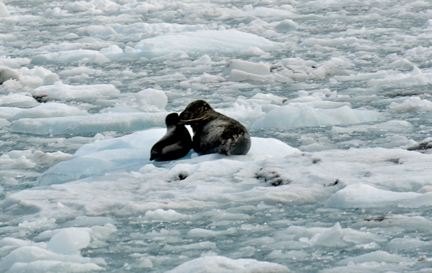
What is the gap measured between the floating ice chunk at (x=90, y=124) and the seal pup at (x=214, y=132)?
0.86m

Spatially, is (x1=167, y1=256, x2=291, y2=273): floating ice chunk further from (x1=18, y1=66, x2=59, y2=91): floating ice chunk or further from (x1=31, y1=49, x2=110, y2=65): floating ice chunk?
(x1=31, y1=49, x2=110, y2=65): floating ice chunk

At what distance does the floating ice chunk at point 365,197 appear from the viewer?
9.86 feet

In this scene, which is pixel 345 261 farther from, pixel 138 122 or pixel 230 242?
pixel 138 122

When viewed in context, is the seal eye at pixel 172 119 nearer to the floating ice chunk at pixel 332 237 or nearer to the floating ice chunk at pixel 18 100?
the floating ice chunk at pixel 332 237

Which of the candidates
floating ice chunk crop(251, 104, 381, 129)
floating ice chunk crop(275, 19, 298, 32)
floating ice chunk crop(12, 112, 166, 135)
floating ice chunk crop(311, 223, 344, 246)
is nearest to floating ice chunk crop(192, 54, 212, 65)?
floating ice chunk crop(275, 19, 298, 32)

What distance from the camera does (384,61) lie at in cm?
777

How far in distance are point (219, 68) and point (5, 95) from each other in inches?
103

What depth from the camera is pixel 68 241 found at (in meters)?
2.65

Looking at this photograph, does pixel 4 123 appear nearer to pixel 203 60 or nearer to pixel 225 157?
pixel 225 157

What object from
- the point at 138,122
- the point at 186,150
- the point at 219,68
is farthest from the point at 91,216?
the point at 219,68

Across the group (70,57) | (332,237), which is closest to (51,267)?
(332,237)

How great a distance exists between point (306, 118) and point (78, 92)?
276cm

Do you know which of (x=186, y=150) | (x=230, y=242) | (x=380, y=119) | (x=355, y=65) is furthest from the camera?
(x=355, y=65)

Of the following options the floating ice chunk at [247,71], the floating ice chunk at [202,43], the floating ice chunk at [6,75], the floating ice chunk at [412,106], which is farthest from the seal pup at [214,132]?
the floating ice chunk at [202,43]
